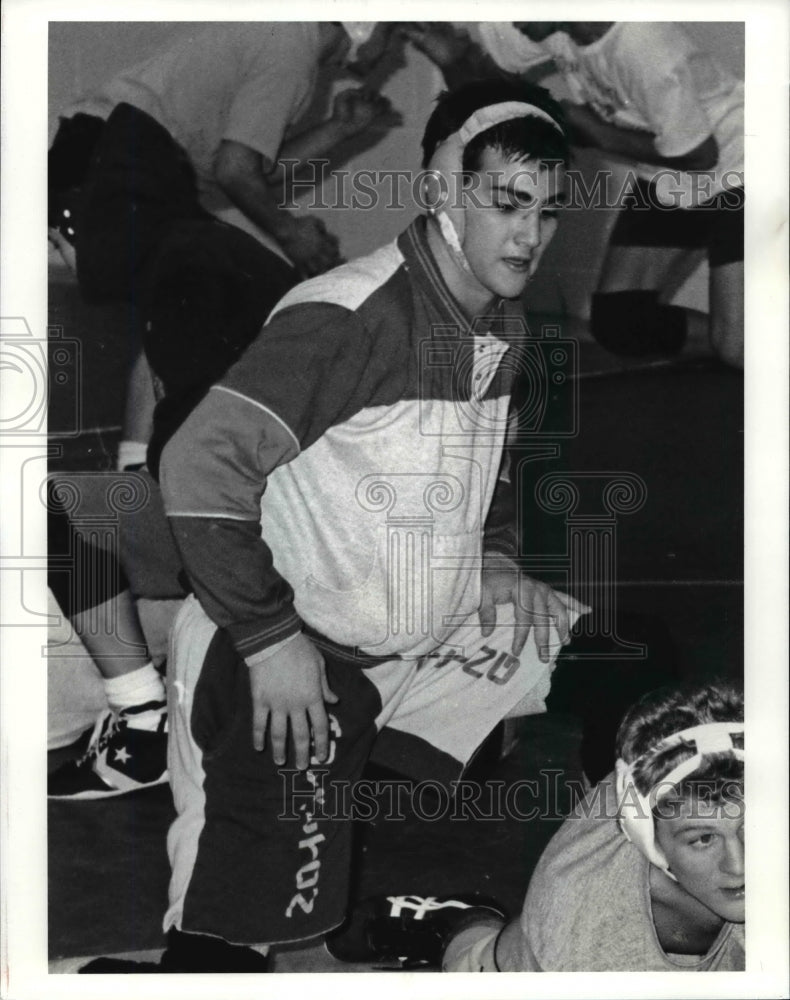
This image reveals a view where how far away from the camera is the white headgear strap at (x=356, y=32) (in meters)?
2.42

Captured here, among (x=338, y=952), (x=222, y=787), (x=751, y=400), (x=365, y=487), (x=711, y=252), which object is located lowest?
(x=338, y=952)

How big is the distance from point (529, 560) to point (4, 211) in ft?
4.28

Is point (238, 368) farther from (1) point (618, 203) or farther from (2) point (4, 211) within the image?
(1) point (618, 203)

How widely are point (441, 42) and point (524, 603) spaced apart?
1.17 m

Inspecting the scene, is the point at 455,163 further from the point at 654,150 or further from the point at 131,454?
the point at 131,454

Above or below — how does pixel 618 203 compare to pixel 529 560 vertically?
above

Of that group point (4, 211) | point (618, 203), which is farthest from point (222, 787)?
point (618, 203)

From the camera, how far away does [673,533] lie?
2.46 metres

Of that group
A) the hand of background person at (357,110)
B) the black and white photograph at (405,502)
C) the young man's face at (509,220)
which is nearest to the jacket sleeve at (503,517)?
the black and white photograph at (405,502)

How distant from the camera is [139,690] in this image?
2.42m

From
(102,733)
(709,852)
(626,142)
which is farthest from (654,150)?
(102,733)

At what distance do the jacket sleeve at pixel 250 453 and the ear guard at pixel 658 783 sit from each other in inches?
30.7

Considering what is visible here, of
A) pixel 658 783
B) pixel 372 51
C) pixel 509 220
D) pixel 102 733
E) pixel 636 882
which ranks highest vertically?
pixel 372 51

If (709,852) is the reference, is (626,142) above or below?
above
